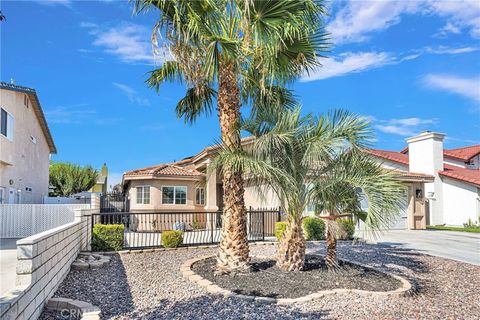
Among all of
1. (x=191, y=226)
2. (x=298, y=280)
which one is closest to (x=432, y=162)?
(x=191, y=226)

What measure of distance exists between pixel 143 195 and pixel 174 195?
1.71 metres

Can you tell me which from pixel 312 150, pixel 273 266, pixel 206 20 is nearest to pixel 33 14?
pixel 206 20

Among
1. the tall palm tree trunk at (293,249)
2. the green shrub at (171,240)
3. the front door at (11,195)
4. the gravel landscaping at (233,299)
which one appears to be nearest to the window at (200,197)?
→ the green shrub at (171,240)

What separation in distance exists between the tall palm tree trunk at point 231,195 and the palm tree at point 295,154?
477 millimetres

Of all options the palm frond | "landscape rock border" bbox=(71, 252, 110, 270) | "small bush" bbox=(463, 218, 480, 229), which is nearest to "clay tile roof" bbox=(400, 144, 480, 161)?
"small bush" bbox=(463, 218, 480, 229)

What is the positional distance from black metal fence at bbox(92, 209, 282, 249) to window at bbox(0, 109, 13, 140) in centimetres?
562

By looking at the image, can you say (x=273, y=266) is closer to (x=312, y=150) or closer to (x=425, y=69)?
(x=312, y=150)

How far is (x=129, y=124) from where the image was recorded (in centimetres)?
2636

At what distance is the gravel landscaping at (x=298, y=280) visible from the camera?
6677 millimetres

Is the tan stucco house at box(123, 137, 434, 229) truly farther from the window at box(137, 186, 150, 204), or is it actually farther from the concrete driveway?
the concrete driveway

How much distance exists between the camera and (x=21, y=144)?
1869cm

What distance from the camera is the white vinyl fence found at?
15102 millimetres

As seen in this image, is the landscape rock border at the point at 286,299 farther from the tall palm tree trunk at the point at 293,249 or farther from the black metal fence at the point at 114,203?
the black metal fence at the point at 114,203

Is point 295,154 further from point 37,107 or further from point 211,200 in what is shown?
point 37,107
